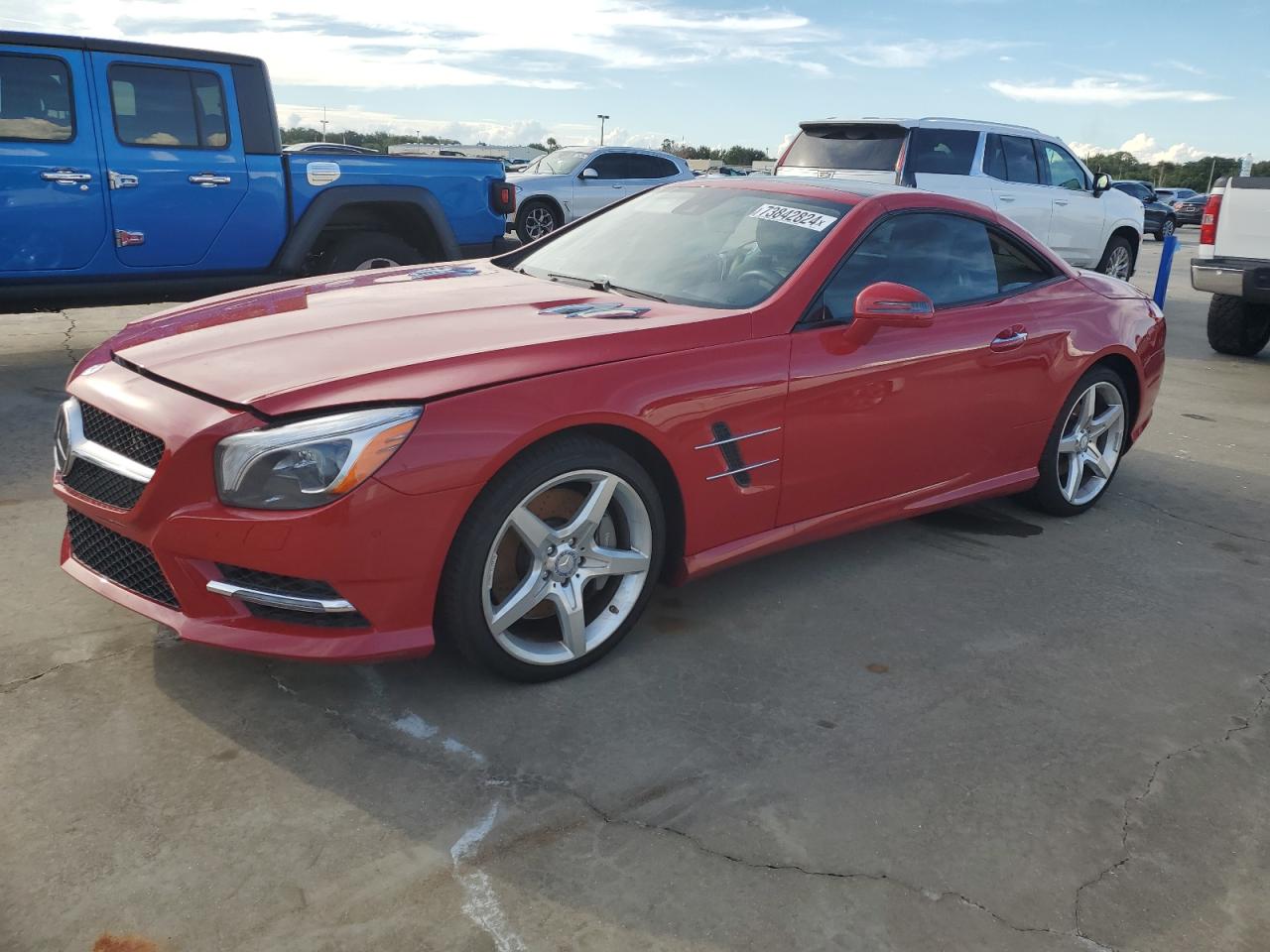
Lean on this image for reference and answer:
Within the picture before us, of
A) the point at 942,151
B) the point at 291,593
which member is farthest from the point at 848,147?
the point at 291,593

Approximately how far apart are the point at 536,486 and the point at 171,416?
949 millimetres

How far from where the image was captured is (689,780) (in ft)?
8.71

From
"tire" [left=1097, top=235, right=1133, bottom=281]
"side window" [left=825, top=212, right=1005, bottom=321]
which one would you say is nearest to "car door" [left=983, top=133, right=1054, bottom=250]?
"tire" [left=1097, top=235, right=1133, bottom=281]

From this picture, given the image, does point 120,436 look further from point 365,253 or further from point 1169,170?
point 1169,170

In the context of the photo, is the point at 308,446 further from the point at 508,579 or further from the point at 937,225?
the point at 937,225

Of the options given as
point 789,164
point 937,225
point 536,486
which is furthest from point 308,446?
point 789,164

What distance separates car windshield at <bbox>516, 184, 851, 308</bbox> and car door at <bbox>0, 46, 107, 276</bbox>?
3.58 meters

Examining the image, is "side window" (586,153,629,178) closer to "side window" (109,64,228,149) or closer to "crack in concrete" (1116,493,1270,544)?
"side window" (109,64,228,149)

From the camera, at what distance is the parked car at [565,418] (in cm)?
262

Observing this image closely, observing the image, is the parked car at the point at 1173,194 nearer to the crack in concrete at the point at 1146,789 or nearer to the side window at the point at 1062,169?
the side window at the point at 1062,169

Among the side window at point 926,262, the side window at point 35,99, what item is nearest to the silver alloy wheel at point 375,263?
the side window at point 35,99

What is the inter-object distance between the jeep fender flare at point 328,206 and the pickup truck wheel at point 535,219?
739cm

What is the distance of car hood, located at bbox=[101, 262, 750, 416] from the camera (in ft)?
8.92

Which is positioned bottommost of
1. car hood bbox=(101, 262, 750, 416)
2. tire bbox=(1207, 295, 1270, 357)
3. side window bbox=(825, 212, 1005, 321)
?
tire bbox=(1207, 295, 1270, 357)
